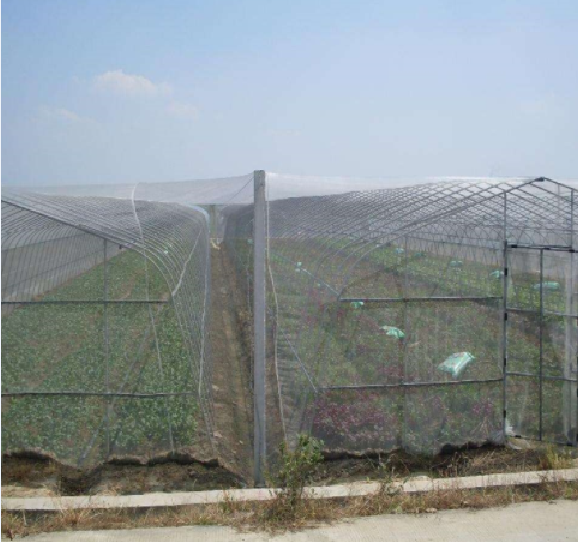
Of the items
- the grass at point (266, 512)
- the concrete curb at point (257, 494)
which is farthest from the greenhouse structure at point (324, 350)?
the grass at point (266, 512)

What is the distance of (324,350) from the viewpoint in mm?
6469

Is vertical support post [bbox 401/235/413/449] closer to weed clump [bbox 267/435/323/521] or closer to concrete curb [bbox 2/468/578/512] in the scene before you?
concrete curb [bbox 2/468/578/512]

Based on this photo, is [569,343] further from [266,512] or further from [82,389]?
[82,389]

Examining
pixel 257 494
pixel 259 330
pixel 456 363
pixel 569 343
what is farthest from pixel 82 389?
pixel 569 343

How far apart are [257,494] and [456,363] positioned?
2656 mm

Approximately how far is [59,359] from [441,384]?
3886 mm

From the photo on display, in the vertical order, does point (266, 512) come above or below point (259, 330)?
below

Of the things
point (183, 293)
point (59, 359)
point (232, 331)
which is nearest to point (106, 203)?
point (232, 331)

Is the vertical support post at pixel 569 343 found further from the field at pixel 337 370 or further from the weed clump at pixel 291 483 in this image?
the weed clump at pixel 291 483

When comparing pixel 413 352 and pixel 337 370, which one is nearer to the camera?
pixel 337 370

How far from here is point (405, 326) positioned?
6.69m

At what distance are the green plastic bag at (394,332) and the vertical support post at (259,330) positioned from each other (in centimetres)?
137

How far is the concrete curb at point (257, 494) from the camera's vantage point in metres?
5.10

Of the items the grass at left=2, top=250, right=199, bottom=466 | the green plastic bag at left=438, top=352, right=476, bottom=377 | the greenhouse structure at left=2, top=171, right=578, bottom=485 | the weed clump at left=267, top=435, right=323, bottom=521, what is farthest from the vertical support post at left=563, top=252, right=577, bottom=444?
the grass at left=2, top=250, right=199, bottom=466
